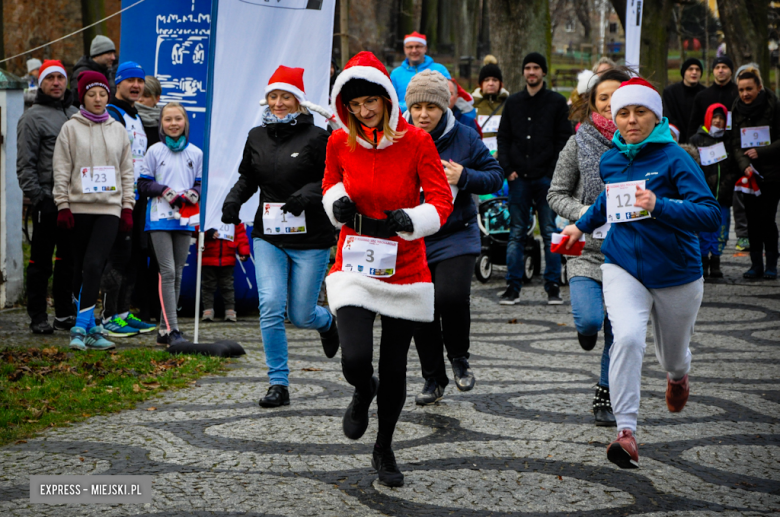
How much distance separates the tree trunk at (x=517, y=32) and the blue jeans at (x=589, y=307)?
10.1 metres

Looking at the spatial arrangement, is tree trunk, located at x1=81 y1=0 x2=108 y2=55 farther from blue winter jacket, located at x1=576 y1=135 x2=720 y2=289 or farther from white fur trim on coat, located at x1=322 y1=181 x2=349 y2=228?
blue winter jacket, located at x1=576 y1=135 x2=720 y2=289

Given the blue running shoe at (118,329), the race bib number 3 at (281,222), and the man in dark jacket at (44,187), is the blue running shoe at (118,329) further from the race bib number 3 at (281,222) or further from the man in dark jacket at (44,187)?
the race bib number 3 at (281,222)

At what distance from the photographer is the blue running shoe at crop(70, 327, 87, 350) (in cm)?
832

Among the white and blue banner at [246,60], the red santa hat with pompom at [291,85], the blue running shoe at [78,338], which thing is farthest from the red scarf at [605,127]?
the blue running shoe at [78,338]

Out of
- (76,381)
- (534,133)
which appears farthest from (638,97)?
(534,133)

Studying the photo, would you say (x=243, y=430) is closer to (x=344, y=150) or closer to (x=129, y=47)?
(x=344, y=150)

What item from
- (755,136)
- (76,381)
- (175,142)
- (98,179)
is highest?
(755,136)

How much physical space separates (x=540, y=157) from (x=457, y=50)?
123 ft

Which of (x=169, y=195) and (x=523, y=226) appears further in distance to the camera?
(x=523, y=226)

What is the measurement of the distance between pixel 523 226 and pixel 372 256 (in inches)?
253

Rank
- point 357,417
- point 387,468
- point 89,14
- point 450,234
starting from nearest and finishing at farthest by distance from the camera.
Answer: point 387,468 < point 357,417 < point 450,234 < point 89,14

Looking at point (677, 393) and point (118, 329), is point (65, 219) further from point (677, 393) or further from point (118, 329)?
point (677, 393)

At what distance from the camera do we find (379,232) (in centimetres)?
484

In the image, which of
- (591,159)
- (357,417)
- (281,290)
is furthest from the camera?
(281,290)
